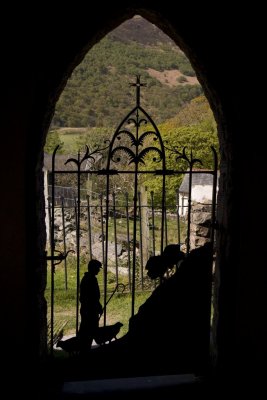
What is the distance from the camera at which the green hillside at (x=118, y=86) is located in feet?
102

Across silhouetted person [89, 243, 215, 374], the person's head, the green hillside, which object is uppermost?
the green hillside

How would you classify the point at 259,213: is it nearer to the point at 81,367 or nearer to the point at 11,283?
the point at 11,283

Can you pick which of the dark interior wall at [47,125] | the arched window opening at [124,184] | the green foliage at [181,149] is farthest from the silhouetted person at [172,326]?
the green foliage at [181,149]

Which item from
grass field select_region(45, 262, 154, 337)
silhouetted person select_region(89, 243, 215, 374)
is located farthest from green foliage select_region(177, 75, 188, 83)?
silhouetted person select_region(89, 243, 215, 374)

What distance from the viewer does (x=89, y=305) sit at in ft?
11.4

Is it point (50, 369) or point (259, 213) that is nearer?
point (259, 213)

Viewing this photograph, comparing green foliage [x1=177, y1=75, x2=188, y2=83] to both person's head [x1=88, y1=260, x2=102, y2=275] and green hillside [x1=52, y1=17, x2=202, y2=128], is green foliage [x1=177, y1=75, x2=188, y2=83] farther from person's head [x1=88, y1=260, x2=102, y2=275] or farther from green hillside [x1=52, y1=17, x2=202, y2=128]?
person's head [x1=88, y1=260, x2=102, y2=275]

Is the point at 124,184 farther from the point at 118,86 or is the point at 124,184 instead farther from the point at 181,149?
the point at 118,86

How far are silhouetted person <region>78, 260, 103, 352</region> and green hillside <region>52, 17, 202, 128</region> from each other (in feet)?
77.8

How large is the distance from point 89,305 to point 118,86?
3193 centimetres

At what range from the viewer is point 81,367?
334 centimetres

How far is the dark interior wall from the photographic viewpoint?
2.53 m

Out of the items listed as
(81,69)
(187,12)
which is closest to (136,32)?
(81,69)

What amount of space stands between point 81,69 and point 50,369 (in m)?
33.7
